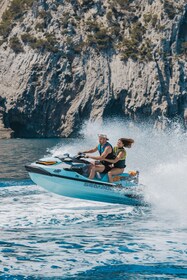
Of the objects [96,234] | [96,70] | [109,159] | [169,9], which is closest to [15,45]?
[96,70]

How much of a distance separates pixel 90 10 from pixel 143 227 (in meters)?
71.2

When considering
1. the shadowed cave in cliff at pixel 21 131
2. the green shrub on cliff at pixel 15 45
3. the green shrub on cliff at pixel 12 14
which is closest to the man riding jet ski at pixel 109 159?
the shadowed cave in cliff at pixel 21 131

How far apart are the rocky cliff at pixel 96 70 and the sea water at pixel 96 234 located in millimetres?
54243

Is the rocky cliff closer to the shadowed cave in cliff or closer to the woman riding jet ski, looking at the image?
the shadowed cave in cliff

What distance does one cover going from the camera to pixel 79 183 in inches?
650

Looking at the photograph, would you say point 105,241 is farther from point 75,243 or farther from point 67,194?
point 67,194

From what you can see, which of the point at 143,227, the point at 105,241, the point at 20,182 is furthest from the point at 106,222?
the point at 20,182

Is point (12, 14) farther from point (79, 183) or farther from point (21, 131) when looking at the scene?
point (79, 183)

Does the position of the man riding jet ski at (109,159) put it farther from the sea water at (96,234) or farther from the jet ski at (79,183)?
the sea water at (96,234)

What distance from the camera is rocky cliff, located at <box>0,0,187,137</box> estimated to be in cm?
7300

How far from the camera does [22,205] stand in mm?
15406

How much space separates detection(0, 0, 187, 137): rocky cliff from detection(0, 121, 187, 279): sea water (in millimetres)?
54243

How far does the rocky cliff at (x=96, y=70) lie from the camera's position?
→ 73000 mm

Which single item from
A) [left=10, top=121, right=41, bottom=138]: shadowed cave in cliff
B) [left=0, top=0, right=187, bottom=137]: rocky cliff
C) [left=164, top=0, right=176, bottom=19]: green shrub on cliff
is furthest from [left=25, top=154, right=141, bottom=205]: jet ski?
[left=164, top=0, right=176, bottom=19]: green shrub on cliff
